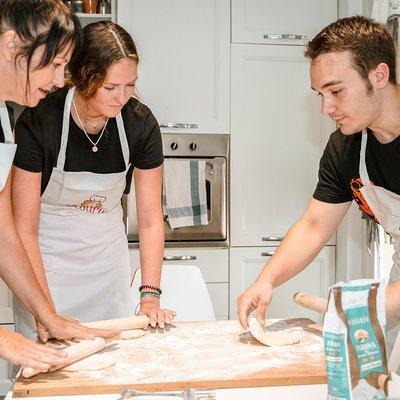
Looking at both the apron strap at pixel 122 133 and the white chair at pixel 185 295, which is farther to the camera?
the white chair at pixel 185 295

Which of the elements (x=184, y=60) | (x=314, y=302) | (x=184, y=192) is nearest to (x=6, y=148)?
(x=314, y=302)

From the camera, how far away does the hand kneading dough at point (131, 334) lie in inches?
Answer: 57.0

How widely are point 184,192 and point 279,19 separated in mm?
953

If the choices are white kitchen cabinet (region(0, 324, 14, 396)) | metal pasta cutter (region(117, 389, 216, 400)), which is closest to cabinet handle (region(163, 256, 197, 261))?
white kitchen cabinet (region(0, 324, 14, 396))

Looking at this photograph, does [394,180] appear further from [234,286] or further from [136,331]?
[234,286]

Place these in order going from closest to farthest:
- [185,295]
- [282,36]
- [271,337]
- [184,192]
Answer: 1. [271,337]
2. [185,295]
3. [184,192]
4. [282,36]

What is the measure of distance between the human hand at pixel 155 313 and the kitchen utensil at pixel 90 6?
1.78 metres

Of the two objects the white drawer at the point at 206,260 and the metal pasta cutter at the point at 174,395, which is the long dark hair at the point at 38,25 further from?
the white drawer at the point at 206,260

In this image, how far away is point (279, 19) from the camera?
3.03 meters

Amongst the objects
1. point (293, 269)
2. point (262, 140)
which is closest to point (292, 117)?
point (262, 140)

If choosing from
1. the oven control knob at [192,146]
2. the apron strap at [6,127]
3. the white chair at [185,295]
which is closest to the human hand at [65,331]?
the apron strap at [6,127]

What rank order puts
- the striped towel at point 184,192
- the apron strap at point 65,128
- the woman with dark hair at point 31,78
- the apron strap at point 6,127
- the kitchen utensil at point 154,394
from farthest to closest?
the striped towel at point 184,192 < the apron strap at point 65,128 < the apron strap at point 6,127 < the woman with dark hair at point 31,78 < the kitchen utensil at point 154,394

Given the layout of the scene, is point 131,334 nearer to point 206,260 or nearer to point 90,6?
point 206,260

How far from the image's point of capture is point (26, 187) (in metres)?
1.63
